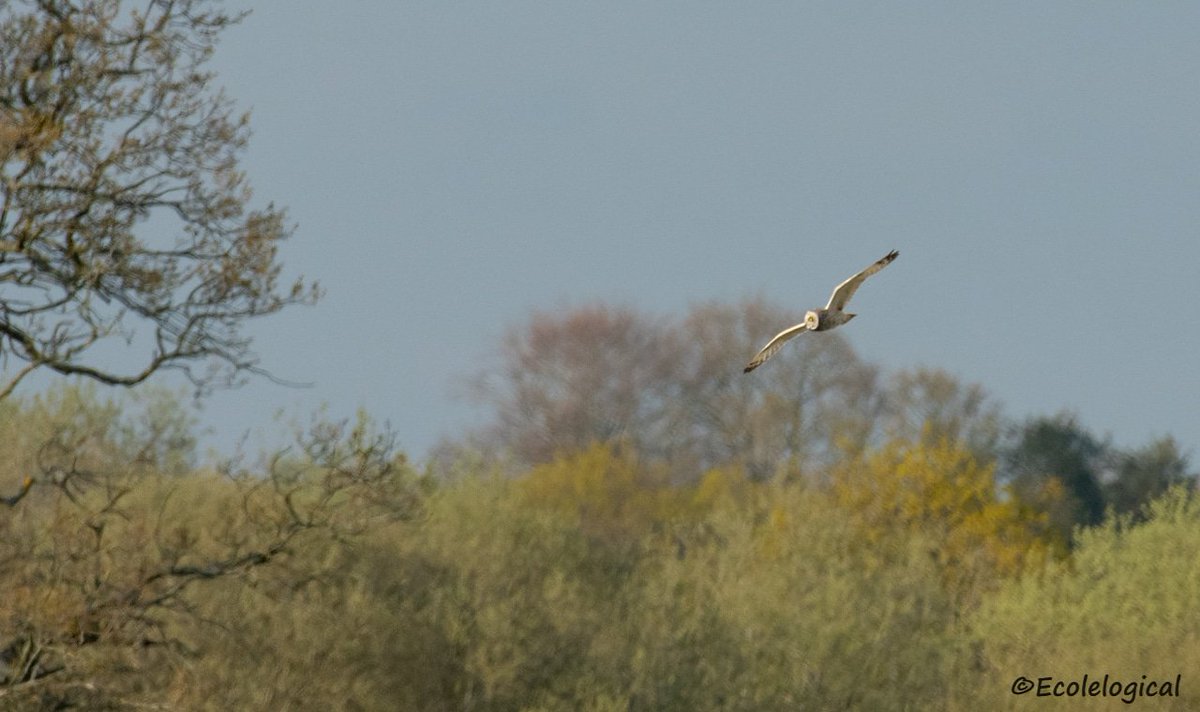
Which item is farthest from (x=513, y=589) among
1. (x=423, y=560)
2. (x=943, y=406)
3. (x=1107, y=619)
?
(x=943, y=406)

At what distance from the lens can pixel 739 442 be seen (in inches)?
3241

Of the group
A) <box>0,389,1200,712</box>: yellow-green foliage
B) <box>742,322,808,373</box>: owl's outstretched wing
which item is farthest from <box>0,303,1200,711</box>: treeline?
<box>742,322,808,373</box>: owl's outstretched wing

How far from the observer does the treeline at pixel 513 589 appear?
69.1 ft

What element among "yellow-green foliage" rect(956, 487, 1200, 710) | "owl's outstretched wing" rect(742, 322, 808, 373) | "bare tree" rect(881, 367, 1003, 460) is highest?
"bare tree" rect(881, 367, 1003, 460)

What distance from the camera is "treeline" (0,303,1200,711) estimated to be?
2106 cm

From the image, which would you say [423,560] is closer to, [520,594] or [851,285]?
[520,594]

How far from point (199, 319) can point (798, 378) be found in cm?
6024

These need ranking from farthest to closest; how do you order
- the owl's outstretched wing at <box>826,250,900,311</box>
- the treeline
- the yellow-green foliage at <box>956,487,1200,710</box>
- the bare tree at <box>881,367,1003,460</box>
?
the bare tree at <box>881,367,1003,460</box>
the yellow-green foliage at <box>956,487,1200,710</box>
the treeline
the owl's outstretched wing at <box>826,250,900,311</box>

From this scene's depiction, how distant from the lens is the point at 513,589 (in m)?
35.9

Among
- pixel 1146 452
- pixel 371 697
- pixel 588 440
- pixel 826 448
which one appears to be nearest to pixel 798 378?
pixel 826 448

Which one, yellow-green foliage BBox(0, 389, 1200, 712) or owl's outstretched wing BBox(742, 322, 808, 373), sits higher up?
yellow-green foliage BBox(0, 389, 1200, 712)

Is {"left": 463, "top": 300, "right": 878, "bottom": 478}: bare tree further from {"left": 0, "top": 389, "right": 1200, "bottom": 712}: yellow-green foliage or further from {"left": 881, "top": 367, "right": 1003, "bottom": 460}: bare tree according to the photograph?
{"left": 0, "top": 389, "right": 1200, "bottom": 712}: yellow-green foliage

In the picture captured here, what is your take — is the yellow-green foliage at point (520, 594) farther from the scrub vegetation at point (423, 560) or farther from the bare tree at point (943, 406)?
the bare tree at point (943, 406)

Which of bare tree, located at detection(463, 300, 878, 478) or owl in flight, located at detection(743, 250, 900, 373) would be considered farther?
bare tree, located at detection(463, 300, 878, 478)
